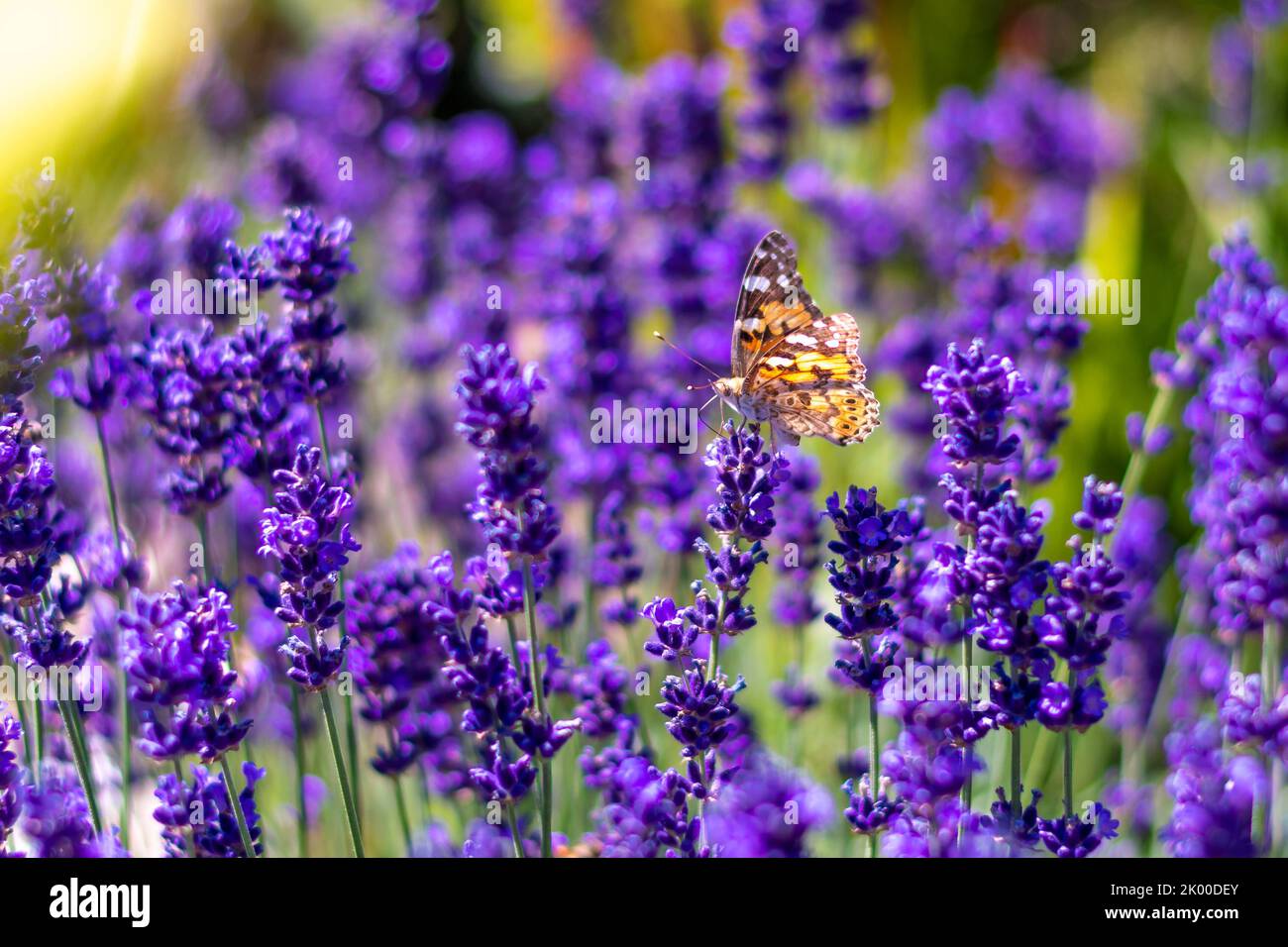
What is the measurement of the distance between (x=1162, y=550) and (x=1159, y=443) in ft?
2.66

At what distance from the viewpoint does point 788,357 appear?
245 cm

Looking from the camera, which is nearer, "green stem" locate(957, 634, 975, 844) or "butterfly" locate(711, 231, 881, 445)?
"green stem" locate(957, 634, 975, 844)

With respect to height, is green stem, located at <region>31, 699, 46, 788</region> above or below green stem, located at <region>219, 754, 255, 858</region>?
above

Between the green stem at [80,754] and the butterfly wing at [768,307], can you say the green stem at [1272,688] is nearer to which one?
the butterfly wing at [768,307]

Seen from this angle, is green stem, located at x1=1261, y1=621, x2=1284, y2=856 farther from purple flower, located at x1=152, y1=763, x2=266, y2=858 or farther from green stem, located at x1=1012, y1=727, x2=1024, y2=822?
purple flower, located at x1=152, y1=763, x2=266, y2=858

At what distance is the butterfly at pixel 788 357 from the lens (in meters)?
2.40

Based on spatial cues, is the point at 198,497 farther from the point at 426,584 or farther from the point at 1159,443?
the point at 1159,443

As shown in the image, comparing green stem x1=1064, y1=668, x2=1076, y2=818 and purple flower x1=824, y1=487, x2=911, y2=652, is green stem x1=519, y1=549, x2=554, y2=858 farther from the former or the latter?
green stem x1=1064, y1=668, x2=1076, y2=818

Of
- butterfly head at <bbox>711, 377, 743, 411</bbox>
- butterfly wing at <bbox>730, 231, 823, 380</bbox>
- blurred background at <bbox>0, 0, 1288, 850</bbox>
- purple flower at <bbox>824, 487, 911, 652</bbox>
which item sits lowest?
purple flower at <bbox>824, 487, 911, 652</bbox>

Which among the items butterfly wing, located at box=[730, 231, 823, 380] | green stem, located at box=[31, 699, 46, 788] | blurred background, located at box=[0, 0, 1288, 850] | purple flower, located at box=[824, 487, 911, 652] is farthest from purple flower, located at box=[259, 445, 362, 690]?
butterfly wing, located at box=[730, 231, 823, 380]

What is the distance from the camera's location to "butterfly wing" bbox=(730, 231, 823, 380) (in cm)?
239

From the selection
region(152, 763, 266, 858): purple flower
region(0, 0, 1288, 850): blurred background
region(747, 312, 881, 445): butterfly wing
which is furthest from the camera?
region(0, 0, 1288, 850): blurred background

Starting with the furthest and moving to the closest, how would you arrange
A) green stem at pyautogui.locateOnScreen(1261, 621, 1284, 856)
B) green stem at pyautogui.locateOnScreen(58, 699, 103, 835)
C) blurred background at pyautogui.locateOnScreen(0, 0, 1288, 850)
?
blurred background at pyautogui.locateOnScreen(0, 0, 1288, 850) < green stem at pyautogui.locateOnScreen(1261, 621, 1284, 856) < green stem at pyautogui.locateOnScreen(58, 699, 103, 835)

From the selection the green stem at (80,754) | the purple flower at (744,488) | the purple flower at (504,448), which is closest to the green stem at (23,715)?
the green stem at (80,754)
